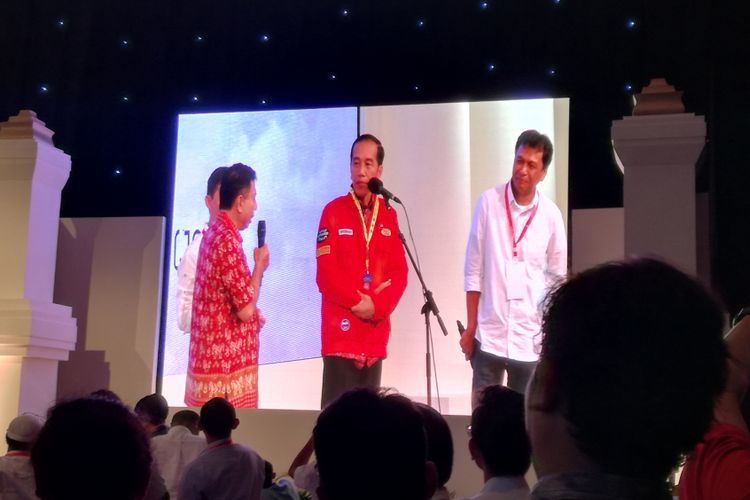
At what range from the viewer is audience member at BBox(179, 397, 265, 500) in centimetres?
301

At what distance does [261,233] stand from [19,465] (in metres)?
2.88

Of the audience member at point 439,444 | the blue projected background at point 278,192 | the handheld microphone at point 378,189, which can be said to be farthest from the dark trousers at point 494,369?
the audience member at point 439,444

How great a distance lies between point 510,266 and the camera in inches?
203

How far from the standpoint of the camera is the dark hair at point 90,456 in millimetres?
1217

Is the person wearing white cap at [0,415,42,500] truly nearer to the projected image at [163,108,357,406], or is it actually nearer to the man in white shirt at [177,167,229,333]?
the projected image at [163,108,357,406]

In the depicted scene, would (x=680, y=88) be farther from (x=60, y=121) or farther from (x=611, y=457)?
(x=611, y=457)

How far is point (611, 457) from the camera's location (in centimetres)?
79

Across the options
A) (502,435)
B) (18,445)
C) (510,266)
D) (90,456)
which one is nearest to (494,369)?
(510,266)

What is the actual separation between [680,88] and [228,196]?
2.84 m

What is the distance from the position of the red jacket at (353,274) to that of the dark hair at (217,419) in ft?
6.42

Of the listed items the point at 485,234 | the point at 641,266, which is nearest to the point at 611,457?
the point at 641,266

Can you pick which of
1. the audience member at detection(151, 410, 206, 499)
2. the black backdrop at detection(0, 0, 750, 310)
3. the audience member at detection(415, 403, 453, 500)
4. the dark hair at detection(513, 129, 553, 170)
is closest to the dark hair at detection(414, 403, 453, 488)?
the audience member at detection(415, 403, 453, 500)

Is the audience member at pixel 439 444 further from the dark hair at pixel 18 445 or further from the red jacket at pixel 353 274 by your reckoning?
the red jacket at pixel 353 274

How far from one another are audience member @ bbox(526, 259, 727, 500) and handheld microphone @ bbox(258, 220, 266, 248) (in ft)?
16.5
